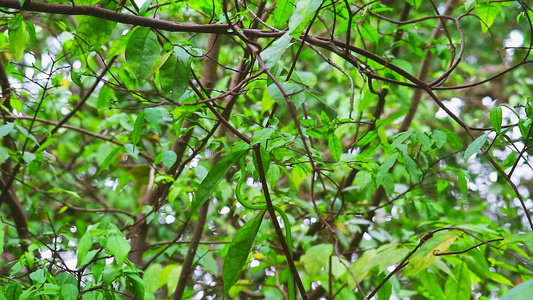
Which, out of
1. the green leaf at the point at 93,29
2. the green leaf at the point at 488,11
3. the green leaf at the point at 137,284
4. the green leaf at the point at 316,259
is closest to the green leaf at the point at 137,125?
the green leaf at the point at 93,29

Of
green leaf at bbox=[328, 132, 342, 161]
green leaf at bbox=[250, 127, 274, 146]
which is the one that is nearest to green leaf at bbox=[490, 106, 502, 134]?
green leaf at bbox=[328, 132, 342, 161]

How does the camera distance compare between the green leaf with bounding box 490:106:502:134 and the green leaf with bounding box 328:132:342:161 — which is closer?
the green leaf with bounding box 490:106:502:134

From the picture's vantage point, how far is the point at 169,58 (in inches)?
35.0

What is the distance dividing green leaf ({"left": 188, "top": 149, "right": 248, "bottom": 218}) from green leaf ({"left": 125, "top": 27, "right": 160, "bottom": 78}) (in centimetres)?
24

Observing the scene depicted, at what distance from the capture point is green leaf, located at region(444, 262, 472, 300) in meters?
1.28

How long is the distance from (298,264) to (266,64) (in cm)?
107

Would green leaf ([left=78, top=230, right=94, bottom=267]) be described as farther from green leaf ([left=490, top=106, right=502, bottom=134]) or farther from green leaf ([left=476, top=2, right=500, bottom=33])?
green leaf ([left=476, top=2, right=500, bottom=33])

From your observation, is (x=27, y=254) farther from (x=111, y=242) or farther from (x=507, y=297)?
(x=507, y=297)

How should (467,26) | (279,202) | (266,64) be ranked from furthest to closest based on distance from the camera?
(467,26), (279,202), (266,64)

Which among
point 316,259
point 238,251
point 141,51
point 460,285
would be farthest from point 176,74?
point 460,285

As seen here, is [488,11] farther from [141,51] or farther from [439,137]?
[141,51]

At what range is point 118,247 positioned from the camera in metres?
1.03

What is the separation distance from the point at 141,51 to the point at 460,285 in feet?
2.95

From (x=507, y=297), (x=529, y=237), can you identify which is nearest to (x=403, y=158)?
(x=529, y=237)
